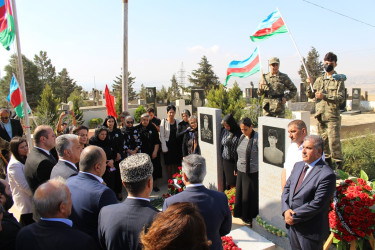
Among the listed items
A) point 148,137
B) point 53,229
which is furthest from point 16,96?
point 53,229

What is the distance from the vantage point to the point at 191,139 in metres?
5.77

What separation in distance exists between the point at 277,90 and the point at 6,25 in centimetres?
683

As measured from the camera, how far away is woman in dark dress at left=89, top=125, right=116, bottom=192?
16.4 feet

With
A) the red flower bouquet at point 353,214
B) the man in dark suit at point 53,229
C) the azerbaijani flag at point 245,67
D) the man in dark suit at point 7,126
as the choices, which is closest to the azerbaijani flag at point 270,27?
the azerbaijani flag at point 245,67

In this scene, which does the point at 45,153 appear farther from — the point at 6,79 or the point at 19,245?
the point at 6,79

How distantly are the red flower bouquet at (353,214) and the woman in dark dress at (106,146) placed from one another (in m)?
3.59

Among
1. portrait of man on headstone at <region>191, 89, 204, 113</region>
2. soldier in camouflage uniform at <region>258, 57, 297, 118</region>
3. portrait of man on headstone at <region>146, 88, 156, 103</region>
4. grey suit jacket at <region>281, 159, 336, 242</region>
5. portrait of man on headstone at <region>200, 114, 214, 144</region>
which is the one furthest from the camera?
portrait of man on headstone at <region>146, 88, 156, 103</region>

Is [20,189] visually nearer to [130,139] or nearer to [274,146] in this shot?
[130,139]

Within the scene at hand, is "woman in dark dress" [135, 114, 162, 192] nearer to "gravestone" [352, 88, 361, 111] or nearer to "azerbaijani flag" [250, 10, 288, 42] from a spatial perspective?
"azerbaijani flag" [250, 10, 288, 42]

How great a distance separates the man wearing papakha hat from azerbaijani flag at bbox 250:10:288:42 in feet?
14.2

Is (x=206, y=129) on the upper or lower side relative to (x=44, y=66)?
lower

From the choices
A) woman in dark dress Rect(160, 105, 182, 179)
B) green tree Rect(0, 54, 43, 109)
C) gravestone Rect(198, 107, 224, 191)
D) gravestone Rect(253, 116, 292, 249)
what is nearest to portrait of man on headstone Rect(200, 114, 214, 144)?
gravestone Rect(198, 107, 224, 191)

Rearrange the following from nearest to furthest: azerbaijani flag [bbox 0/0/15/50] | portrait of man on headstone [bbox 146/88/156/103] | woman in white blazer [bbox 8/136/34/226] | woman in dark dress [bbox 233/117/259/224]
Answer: woman in white blazer [bbox 8/136/34/226] → woman in dark dress [bbox 233/117/259/224] → azerbaijani flag [bbox 0/0/15/50] → portrait of man on headstone [bbox 146/88/156/103]

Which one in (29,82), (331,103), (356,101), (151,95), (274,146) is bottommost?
(274,146)
